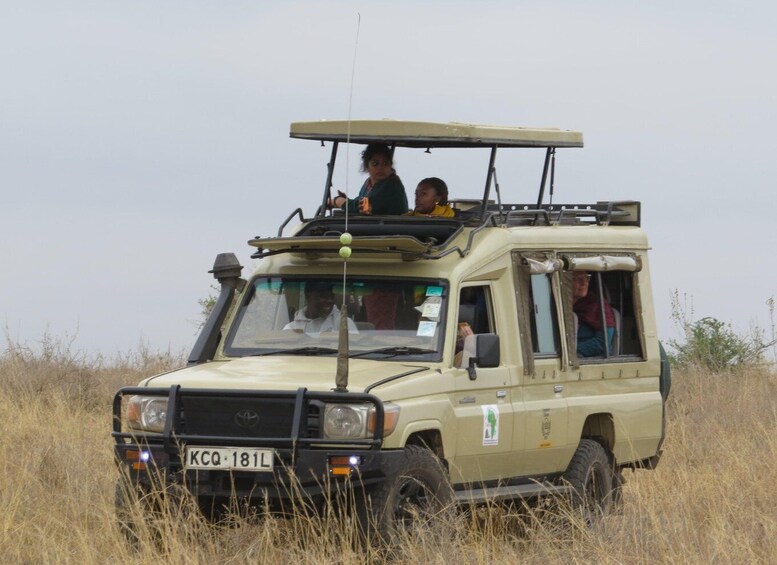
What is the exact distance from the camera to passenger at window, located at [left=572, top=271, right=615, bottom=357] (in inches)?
451

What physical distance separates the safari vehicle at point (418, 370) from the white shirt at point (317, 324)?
4 cm

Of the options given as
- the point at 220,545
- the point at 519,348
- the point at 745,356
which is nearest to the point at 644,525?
the point at 519,348

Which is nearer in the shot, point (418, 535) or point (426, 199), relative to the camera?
point (418, 535)

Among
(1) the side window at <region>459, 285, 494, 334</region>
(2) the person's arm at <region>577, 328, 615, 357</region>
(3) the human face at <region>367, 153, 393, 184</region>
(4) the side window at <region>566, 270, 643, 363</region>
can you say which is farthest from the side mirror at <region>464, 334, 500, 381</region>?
(3) the human face at <region>367, 153, 393, 184</region>

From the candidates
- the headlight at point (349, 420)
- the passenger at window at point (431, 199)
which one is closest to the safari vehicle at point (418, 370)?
the headlight at point (349, 420)

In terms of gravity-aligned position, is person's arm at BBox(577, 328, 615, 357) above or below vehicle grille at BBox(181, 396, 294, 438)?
above

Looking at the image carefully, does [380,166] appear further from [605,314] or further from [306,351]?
[306,351]

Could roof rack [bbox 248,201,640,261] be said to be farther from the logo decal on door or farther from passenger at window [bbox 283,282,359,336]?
the logo decal on door

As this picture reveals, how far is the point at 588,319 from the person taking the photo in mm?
11594

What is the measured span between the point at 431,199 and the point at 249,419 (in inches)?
134

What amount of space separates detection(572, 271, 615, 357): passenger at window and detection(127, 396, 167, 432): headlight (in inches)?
147

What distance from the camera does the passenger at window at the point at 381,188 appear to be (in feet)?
37.7

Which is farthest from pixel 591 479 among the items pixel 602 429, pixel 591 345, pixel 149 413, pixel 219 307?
pixel 149 413

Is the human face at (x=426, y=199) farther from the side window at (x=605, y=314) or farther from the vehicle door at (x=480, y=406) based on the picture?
the vehicle door at (x=480, y=406)
